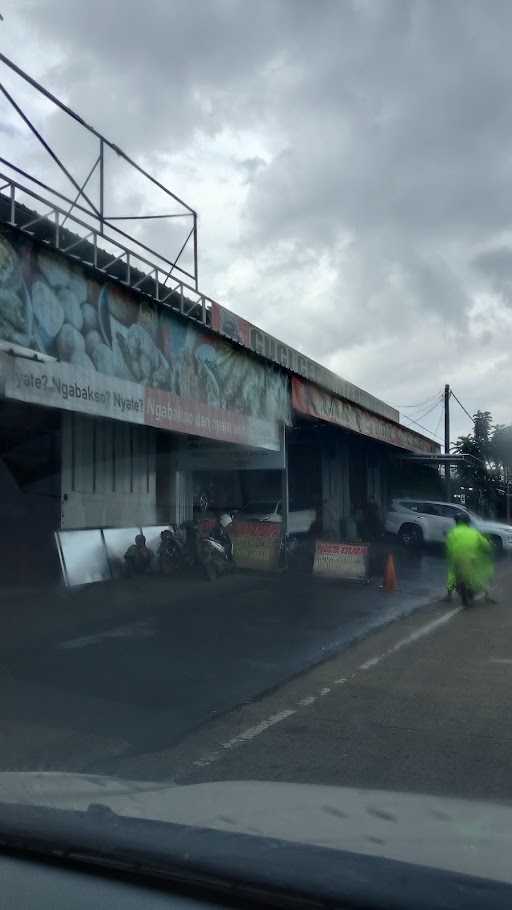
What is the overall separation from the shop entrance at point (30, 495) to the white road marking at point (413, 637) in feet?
21.1

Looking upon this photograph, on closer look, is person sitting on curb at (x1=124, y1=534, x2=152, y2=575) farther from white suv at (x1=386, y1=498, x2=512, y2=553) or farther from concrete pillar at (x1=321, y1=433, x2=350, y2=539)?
white suv at (x1=386, y1=498, x2=512, y2=553)

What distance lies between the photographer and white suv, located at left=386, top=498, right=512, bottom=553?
89.5 feet

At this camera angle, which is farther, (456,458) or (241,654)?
(456,458)

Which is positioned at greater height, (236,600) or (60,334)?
(60,334)

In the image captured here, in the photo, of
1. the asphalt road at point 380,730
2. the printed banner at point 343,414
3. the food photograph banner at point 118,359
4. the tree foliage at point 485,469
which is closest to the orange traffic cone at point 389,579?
the food photograph banner at point 118,359

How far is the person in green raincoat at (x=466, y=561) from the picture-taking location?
48.3 feet

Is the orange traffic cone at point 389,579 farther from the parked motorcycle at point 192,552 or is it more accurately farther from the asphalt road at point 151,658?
the parked motorcycle at point 192,552

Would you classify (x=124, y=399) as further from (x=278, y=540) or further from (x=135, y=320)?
(x=278, y=540)

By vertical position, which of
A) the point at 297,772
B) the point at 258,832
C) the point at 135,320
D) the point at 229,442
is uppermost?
the point at 135,320

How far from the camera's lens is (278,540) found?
19.3 metres

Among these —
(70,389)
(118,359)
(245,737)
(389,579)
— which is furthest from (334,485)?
(245,737)

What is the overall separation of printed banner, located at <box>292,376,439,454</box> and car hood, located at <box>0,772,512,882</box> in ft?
58.1

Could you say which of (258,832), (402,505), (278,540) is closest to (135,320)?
(278,540)

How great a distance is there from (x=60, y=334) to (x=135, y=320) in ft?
7.27
